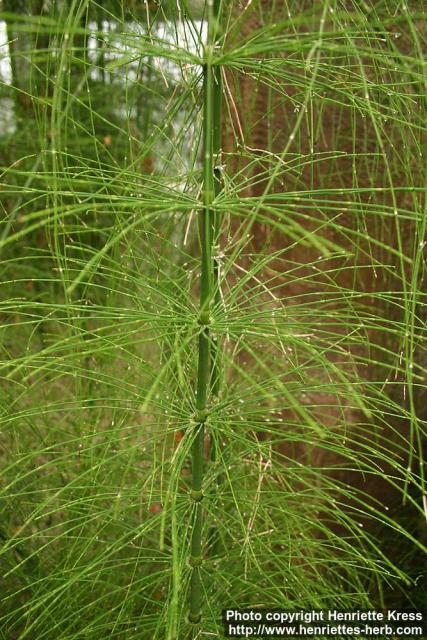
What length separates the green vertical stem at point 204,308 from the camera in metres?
0.72

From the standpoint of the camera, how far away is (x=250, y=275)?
0.88 m

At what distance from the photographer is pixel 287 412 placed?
5.56 feet

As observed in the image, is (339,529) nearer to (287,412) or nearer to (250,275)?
(287,412)

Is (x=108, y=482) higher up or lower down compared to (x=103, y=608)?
higher up

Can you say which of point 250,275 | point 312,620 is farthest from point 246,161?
point 312,620

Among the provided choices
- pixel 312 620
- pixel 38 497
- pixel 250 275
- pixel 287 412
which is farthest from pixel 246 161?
pixel 312 620

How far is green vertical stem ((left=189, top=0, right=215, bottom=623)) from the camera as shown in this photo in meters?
0.72

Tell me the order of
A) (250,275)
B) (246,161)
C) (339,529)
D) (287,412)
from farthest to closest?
(339,529)
(287,412)
(246,161)
(250,275)

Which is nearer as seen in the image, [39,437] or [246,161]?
[39,437]

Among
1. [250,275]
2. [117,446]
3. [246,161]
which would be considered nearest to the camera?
[250,275]

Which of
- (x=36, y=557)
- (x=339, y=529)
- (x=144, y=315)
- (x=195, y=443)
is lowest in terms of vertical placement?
(x=339, y=529)

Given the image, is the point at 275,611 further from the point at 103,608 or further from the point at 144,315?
the point at 144,315

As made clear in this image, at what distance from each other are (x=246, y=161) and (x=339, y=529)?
1038 mm

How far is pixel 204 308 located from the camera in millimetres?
795
